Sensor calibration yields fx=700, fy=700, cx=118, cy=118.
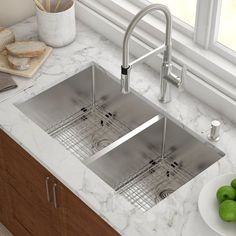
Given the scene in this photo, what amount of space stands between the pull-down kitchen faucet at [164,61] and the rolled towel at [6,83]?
554mm

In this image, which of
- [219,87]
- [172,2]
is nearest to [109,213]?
[219,87]

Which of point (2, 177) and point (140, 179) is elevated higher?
point (140, 179)

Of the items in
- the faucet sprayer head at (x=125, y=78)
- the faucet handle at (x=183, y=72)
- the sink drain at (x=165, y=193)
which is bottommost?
the sink drain at (x=165, y=193)

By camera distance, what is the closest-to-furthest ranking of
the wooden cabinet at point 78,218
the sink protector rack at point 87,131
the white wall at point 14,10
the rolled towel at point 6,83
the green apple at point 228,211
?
the green apple at point 228,211, the wooden cabinet at point 78,218, the rolled towel at point 6,83, the sink protector rack at point 87,131, the white wall at point 14,10

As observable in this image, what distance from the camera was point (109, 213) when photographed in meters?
2.37

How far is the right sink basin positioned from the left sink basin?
0.13 metres

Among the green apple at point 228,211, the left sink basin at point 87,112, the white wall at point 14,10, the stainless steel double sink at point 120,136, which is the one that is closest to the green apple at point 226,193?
the green apple at point 228,211

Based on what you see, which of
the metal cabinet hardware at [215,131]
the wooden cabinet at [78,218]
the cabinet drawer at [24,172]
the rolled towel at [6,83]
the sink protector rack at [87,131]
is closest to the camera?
the wooden cabinet at [78,218]

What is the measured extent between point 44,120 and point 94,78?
0.28m

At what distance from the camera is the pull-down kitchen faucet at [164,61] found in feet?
8.02

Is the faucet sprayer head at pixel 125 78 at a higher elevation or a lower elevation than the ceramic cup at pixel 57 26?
higher

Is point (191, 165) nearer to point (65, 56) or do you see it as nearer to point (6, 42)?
point (65, 56)

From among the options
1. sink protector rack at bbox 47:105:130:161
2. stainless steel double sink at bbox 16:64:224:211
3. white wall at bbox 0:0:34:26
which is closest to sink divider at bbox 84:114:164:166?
stainless steel double sink at bbox 16:64:224:211

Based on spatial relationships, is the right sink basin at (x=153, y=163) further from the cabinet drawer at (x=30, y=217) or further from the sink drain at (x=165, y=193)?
the cabinet drawer at (x=30, y=217)
